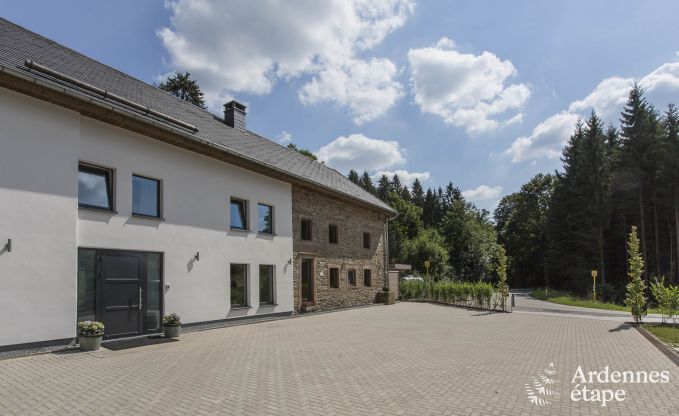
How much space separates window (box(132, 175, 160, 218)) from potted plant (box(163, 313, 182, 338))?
2.81 metres

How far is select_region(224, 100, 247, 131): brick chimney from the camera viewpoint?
1923cm

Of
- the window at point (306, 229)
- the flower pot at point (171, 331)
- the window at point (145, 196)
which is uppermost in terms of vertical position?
the window at point (145, 196)

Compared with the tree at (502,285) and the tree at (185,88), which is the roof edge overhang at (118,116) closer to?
the tree at (502,285)

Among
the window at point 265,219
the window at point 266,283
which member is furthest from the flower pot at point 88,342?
the window at point 265,219

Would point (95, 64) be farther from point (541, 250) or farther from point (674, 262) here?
point (541, 250)

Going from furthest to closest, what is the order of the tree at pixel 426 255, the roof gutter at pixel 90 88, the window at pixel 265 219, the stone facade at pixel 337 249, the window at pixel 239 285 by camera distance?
the tree at pixel 426 255, the stone facade at pixel 337 249, the window at pixel 265 219, the window at pixel 239 285, the roof gutter at pixel 90 88

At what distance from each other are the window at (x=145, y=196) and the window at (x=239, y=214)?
3.06 meters

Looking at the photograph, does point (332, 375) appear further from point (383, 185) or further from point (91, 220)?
point (383, 185)

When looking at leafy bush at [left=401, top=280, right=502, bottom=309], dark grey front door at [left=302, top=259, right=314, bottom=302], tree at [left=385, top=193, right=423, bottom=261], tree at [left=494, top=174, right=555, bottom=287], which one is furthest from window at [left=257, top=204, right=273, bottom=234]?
tree at [left=494, top=174, right=555, bottom=287]

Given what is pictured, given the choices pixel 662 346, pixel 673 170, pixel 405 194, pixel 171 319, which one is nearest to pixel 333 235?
pixel 171 319

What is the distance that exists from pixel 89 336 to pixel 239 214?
6713 mm

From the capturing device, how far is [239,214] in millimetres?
14898

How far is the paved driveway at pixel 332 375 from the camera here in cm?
533

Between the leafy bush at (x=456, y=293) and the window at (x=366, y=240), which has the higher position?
the window at (x=366, y=240)
